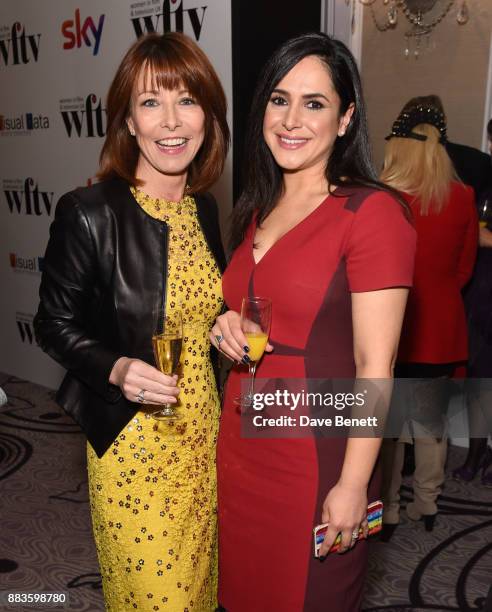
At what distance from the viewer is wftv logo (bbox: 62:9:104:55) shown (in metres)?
4.33

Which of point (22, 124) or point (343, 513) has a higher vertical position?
point (22, 124)

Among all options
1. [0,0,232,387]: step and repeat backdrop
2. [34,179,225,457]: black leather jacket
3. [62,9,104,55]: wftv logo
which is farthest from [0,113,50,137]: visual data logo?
[34,179,225,457]: black leather jacket

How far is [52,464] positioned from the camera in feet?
12.8

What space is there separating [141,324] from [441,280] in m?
1.93

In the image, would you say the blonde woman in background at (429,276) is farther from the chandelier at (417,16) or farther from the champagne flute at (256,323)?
the champagne flute at (256,323)

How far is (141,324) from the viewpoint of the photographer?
1.69m

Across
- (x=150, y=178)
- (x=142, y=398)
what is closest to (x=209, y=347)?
(x=142, y=398)

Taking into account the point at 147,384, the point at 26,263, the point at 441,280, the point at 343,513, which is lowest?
the point at 26,263

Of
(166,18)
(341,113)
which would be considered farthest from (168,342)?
(166,18)

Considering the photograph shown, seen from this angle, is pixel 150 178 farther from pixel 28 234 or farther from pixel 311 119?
pixel 28 234

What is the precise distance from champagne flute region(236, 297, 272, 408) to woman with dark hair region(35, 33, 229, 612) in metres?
0.21

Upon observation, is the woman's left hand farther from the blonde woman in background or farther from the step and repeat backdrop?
the step and repeat backdrop

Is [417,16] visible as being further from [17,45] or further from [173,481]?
[173,481]

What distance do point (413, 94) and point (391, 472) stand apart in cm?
257
